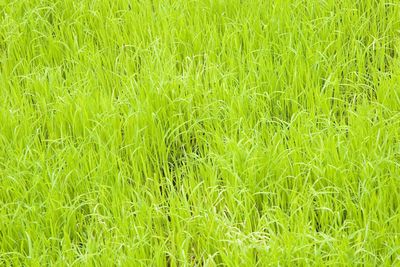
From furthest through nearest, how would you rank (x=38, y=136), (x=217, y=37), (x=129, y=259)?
(x=217, y=37)
(x=38, y=136)
(x=129, y=259)

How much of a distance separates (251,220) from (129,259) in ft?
1.77

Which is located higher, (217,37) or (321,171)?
(217,37)

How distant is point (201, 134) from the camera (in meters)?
3.26

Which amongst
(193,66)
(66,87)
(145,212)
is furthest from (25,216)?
(193,66)

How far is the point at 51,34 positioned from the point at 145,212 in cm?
154

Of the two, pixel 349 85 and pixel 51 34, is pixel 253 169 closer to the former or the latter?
pixel 349 85

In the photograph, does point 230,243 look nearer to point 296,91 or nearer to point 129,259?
point 129,259

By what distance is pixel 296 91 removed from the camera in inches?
130

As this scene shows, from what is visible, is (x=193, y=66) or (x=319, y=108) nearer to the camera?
(x=319, y=108)

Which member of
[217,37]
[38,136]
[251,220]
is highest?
[217,37]

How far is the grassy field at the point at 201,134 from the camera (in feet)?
8.97

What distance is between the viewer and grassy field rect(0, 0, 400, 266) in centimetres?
273

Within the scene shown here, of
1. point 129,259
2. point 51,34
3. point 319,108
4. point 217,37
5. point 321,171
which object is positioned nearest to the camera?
point 129,259

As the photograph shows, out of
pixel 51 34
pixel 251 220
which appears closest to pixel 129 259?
pixel 251 220
